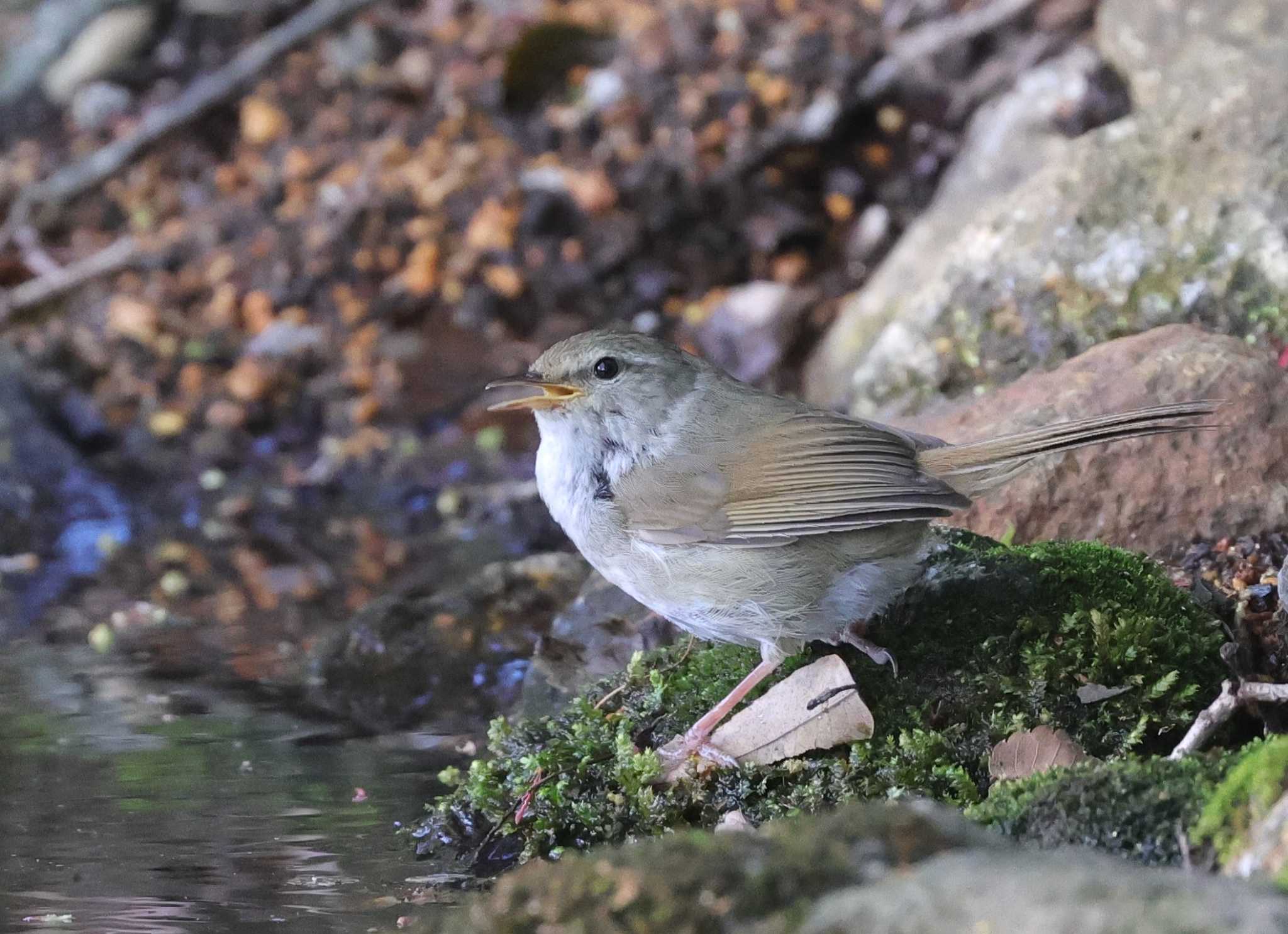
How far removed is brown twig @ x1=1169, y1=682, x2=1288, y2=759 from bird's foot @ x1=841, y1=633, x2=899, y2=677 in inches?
30.0

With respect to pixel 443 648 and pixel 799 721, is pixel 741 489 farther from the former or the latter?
pixel 443 648

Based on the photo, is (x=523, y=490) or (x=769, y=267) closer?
(x=523, y=490)

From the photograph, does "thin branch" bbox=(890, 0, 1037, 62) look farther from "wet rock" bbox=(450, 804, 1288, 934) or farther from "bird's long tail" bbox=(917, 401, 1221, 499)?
"wet rock" bbox=(450, 804, 1288, 934)

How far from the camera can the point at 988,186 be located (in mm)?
8102

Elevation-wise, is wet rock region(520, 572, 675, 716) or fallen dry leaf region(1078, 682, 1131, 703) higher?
wet rock region(520, 572, 675, 716)

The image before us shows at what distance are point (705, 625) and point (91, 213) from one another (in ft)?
26.4

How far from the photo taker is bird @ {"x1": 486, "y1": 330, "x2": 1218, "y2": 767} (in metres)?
4.01

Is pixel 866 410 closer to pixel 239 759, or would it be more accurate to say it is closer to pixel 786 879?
pixel 239 759

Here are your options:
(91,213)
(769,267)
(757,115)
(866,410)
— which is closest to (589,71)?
(757,115)

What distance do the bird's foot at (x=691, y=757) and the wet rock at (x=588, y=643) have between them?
892mm

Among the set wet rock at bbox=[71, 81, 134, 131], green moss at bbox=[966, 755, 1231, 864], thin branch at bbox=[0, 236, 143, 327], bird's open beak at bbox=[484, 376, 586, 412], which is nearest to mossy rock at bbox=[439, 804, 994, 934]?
green moss at bbox=[966, 755, 1231, 864]

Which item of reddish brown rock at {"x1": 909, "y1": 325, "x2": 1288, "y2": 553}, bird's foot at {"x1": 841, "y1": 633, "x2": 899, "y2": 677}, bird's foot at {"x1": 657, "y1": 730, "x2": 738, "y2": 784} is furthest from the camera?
reddish brown rock at {"x1": 909, "y1": 325, "x2": 1288, "y2": 553}

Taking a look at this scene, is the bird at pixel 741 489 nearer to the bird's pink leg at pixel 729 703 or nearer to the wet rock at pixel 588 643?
the bird's pink leg at pixel 729 703

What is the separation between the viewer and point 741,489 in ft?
13.9
